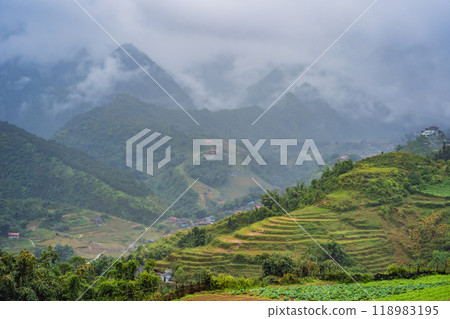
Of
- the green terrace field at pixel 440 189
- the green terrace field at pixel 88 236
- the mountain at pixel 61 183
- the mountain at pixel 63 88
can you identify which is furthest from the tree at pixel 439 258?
the mountain at pixel 63 88

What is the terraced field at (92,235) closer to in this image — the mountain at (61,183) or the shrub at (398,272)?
the mountain at (61,183)

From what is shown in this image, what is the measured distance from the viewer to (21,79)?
73.2m

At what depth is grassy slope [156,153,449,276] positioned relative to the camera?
14523 mm

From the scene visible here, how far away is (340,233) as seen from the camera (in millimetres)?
15562

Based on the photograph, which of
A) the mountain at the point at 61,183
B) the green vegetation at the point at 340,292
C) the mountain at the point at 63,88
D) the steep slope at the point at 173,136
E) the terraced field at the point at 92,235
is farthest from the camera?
the mountain at the point at 63,88

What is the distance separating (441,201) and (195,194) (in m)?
28.1

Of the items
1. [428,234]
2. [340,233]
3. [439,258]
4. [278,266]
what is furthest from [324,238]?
[278,266]

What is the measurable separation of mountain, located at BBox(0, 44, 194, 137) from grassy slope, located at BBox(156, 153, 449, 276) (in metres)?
59.3

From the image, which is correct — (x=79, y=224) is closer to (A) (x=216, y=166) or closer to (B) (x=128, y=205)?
(B) (x=128, y=205)

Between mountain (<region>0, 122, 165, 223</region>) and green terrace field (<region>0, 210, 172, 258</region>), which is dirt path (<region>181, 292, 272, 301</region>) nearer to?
green terrace field (<region>0, 210, 172, 258</region>)

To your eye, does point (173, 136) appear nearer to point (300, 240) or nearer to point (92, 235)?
point (92, 235)

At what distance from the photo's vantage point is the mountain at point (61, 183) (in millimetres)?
36562

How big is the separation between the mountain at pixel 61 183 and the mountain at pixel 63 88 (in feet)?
109

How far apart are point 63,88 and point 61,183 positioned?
151 feet
